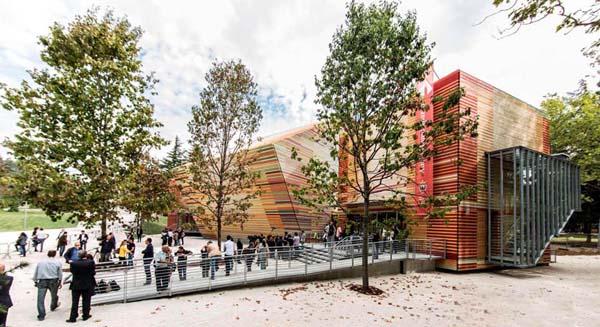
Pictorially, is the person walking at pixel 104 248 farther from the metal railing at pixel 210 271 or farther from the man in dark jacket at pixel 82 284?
the man in dark jacket at pixel 82 284

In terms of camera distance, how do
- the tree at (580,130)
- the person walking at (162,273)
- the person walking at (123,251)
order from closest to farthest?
1. the person walking at (162,273)
2. the person walking at (123,251)
3. the tree at (580,130)

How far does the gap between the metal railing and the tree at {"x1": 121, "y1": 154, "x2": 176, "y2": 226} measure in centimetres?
181

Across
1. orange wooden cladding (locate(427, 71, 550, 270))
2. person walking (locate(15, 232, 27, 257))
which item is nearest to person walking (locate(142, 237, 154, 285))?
person walking (locate(15, 232, 27, 257))

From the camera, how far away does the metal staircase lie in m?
14.4

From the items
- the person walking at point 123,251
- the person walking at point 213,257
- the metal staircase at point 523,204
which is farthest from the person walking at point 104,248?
the metal staircase at point 523,204

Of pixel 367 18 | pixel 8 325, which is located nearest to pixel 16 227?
pixel 8 325

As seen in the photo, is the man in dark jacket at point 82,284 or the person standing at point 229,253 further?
the person standing at point 229,253

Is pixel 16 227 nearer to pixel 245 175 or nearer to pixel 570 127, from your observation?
pixel 245 175

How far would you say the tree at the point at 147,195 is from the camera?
34.5 ft

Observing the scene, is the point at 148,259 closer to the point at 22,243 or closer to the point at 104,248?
the point at 104,248

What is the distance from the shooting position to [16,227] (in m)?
41.8

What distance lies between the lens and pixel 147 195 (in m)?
11.3

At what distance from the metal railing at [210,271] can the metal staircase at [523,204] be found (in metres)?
2.97

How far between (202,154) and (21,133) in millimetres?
6530
